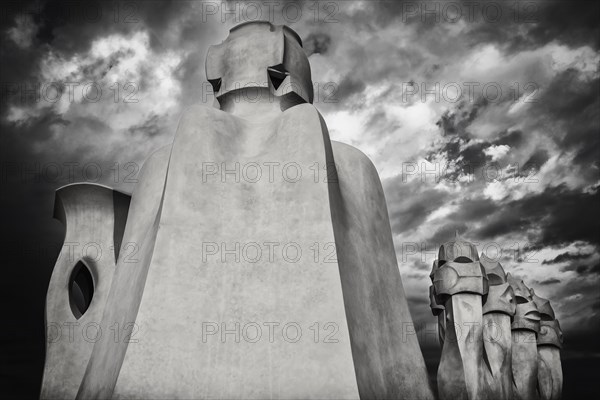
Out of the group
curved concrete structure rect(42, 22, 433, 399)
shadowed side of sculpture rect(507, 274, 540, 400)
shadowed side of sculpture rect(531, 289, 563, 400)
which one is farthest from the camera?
shadowed side of sculpture rect(531, 289, 563, 400)

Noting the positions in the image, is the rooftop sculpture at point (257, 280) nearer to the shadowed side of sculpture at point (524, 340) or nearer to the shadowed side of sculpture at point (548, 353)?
the shadowed side of sculpture at point (524, 340)

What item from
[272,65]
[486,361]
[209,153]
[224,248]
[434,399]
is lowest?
[434,399]

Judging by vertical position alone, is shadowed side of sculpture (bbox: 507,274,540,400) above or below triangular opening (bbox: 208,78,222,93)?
below

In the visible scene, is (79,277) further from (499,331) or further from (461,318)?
(499,331)

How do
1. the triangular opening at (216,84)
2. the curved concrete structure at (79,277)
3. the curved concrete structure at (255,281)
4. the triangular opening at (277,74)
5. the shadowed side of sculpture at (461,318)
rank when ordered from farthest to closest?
1. the triangular opening at (216,84)
2. the triangular opening at (277,74)
3. the curved concrete structure at (79,277)
4. the shadowed side of sculpture at (461,318)
5. the curved concrete structure at (255,281)

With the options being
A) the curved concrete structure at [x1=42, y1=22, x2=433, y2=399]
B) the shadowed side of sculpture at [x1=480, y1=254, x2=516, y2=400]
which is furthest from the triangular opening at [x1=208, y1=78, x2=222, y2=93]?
the shadowed side of sculpture at [x1=480, y1=254, x2=516, y2=400]

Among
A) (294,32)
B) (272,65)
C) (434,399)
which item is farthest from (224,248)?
(294,32)

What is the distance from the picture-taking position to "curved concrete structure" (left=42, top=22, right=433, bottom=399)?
6270 mm

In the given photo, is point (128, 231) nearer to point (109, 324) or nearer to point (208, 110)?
point (109, 324)

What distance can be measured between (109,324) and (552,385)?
9006mm

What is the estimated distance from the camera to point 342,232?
7.46 metres

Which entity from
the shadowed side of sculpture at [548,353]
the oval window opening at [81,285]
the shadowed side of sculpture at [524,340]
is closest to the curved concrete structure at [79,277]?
the oval window opening at [81,285]

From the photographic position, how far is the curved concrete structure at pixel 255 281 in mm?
6270

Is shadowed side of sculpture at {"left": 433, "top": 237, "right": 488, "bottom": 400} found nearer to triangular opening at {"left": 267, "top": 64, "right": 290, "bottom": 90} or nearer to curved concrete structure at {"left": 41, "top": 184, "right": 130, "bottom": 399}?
triangular opening at {"left": 267, "top": 64, "right": 290, "bottom": 90}
